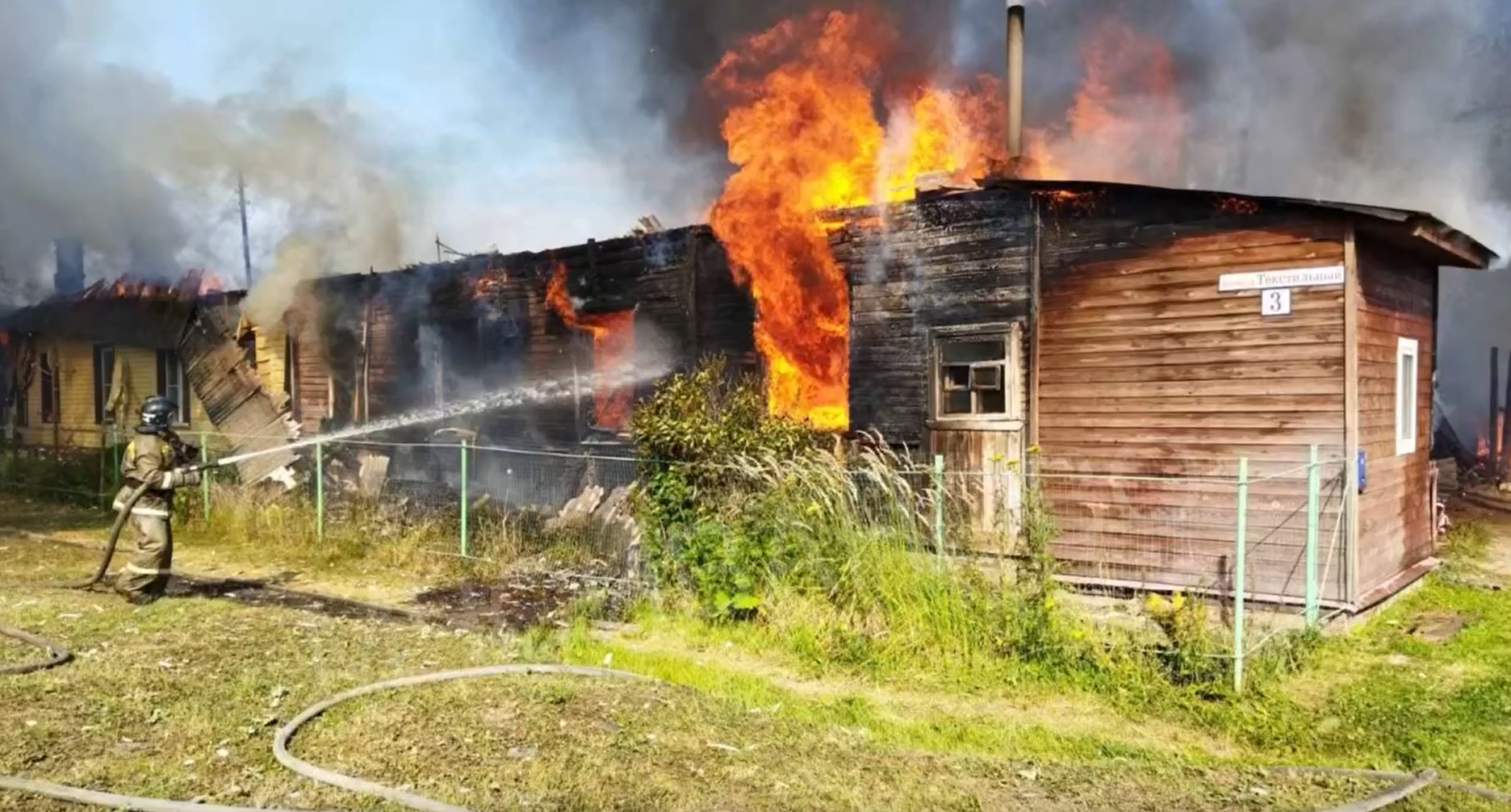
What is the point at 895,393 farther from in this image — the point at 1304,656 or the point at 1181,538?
the point at 1304,656

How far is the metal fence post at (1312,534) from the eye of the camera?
24.2ft

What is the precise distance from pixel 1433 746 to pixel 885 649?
3.38 metres

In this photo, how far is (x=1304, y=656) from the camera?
738 cm

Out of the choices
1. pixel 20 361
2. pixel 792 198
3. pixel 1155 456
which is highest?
pixel 792 198

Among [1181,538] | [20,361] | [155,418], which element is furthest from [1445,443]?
[20,361]

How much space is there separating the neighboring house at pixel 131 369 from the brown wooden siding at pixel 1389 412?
50.4 feet

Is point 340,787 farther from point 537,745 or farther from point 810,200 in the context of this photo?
point 810,200

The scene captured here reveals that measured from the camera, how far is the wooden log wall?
8.50 metres

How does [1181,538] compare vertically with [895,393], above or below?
below

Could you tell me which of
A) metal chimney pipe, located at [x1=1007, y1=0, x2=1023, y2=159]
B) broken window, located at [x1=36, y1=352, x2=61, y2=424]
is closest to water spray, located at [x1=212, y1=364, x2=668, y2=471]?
metal chimney pipe, located at [x1=1007, y1=0, x2=1023, y2=159]

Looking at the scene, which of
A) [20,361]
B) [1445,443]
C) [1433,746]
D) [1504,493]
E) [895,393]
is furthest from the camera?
[20,361]

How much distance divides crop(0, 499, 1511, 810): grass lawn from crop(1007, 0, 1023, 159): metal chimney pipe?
22.1 feet

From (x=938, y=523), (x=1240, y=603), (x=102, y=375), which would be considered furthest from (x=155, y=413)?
(x=102, y=375)

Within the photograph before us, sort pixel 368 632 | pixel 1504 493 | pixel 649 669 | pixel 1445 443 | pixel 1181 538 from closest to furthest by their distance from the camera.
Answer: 1. pixel 649 669
2. pixel 368 632
3. pixel 1181 538
4. pixel 1504 493
5. pixel 1445 443
